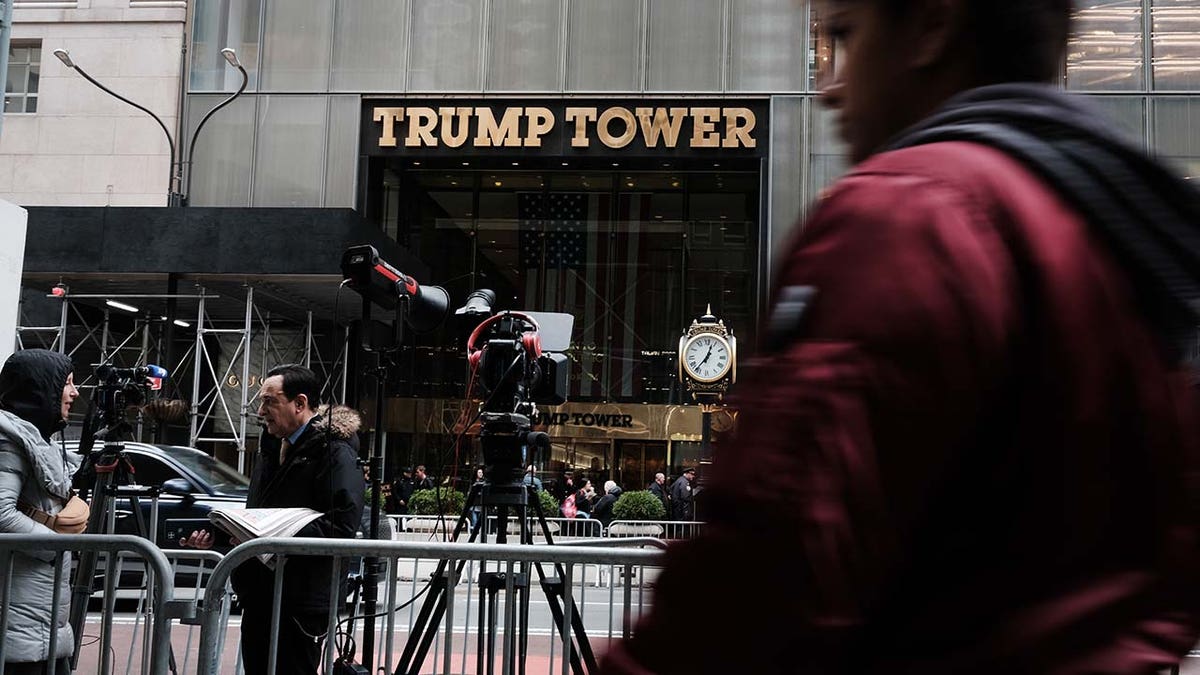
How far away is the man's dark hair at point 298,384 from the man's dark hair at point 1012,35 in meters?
5.28

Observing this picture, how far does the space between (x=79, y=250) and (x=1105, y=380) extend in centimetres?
2264

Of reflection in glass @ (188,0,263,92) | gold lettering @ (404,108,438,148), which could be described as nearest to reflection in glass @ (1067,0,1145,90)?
gold lettering @ (404,108,438,148)

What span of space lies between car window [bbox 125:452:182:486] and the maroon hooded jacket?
11466mm

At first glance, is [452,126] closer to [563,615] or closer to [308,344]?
[308,344]

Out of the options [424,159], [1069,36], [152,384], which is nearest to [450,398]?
[424,159]

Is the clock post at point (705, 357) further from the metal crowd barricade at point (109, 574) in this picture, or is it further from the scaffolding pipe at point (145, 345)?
the scaffolding pipe at point (145, 345)

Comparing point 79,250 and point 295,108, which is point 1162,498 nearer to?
point 79,250

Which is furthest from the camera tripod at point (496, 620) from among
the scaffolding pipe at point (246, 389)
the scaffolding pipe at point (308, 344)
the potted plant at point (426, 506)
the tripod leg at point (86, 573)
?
the scaffolding pipe at point (308, 344)

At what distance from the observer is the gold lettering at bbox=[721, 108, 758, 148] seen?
79.5ft

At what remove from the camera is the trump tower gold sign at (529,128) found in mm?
24656

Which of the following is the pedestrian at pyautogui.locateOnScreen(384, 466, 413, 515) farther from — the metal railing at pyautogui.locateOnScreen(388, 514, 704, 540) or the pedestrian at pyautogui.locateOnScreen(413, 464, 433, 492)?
the metal railing at pyautogui.locateOnScreen(388, 514, 704, 540)

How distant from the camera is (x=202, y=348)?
73.6 feet

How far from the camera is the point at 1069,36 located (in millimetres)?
974

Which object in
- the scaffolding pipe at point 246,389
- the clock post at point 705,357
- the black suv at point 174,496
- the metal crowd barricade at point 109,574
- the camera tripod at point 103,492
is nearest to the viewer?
the metal crowd barricade at point 109,574
